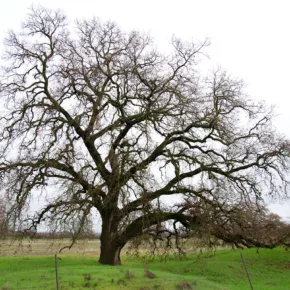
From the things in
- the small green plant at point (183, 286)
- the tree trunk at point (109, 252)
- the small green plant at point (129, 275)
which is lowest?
the small green plant at point (183, 286)

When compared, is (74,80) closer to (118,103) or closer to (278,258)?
(118,103)

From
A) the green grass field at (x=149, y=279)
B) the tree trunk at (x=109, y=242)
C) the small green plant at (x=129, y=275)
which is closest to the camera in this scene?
the green grass field at (x=149, y=279)

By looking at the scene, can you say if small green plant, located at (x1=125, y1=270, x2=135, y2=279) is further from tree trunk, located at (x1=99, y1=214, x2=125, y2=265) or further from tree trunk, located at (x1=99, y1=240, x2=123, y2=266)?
tree trunk, located at (x1=99, y1=240, x2=123, y2=266)

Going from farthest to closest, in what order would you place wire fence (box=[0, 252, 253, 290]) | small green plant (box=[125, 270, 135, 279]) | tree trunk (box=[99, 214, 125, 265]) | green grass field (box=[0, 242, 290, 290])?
tree trunk (box=[99, 214, 125, 265]) < small green plant (box=[125, 270, 135, 279]) < green grass field (box=[0, 242, 290, 290]) < wire fence (box=[0, 252, 253, 290])

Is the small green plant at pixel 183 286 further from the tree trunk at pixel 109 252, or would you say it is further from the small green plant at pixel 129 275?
the tree trunk at pixel 109 252

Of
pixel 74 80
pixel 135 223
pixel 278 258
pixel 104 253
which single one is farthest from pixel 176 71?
pixel 278 258

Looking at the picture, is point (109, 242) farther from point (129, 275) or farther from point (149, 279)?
point (149, 279)

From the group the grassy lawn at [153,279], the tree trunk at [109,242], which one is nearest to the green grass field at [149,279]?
the grassy lawn at [153,279]

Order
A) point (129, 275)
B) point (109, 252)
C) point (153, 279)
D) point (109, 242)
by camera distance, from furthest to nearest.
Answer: point (109, 242), point (109, 252), point (129, 275), point (153, 279)

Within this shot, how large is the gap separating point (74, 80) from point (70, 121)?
7.67ft

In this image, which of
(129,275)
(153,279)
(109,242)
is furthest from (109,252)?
(153,279)

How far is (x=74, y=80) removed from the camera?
1966 centimetres

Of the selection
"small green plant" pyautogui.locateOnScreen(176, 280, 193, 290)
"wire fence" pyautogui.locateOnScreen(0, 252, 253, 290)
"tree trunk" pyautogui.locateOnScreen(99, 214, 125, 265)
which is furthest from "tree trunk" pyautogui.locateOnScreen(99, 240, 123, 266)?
"small green plant" pyautogui.locateOnScreen(176, 280, 193, 290)

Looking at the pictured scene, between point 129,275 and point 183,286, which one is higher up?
point 129,275
